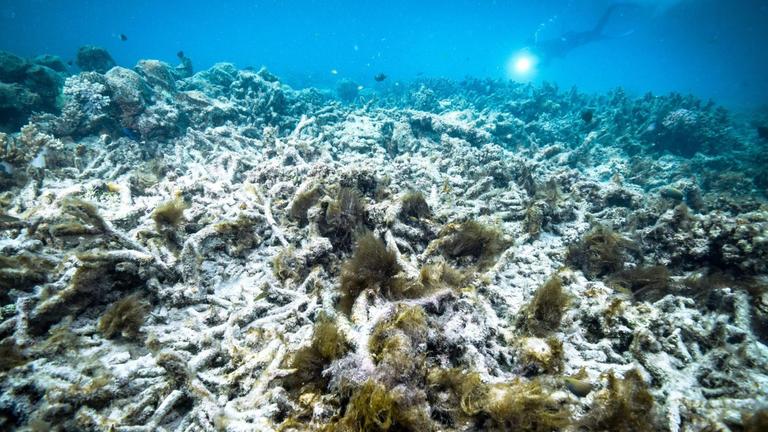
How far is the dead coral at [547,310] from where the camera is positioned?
327 cm

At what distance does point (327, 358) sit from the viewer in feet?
8.09

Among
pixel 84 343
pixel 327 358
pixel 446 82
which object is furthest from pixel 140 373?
pixel 446 82

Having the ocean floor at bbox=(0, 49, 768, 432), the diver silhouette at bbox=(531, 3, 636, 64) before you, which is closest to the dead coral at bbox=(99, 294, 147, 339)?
the ocean floor at bbox=(0, 49, 768, 432)

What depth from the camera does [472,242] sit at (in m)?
4.52

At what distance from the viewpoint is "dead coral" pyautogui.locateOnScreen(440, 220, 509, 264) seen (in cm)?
447

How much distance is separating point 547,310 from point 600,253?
2.11 meters

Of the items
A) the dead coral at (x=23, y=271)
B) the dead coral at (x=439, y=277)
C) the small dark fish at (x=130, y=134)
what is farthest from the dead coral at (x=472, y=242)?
the small dark fish at (x=130, y=134)

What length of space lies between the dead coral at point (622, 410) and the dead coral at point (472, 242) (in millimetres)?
2253

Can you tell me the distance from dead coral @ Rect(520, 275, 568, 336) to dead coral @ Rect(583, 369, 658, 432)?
0.92m

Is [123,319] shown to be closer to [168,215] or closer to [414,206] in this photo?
[168,215]

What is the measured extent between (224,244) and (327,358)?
3.00 meters

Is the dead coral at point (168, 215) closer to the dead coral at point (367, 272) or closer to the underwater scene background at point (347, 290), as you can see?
the underwater scene background at point (347, 290)

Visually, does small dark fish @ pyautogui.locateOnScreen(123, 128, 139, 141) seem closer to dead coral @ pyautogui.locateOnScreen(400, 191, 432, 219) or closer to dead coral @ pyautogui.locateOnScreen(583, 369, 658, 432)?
dead coral @ pyautogui.locateOnScreen(400, 191, 432, 219)

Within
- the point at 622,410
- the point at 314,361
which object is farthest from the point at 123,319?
the point at 622,410
